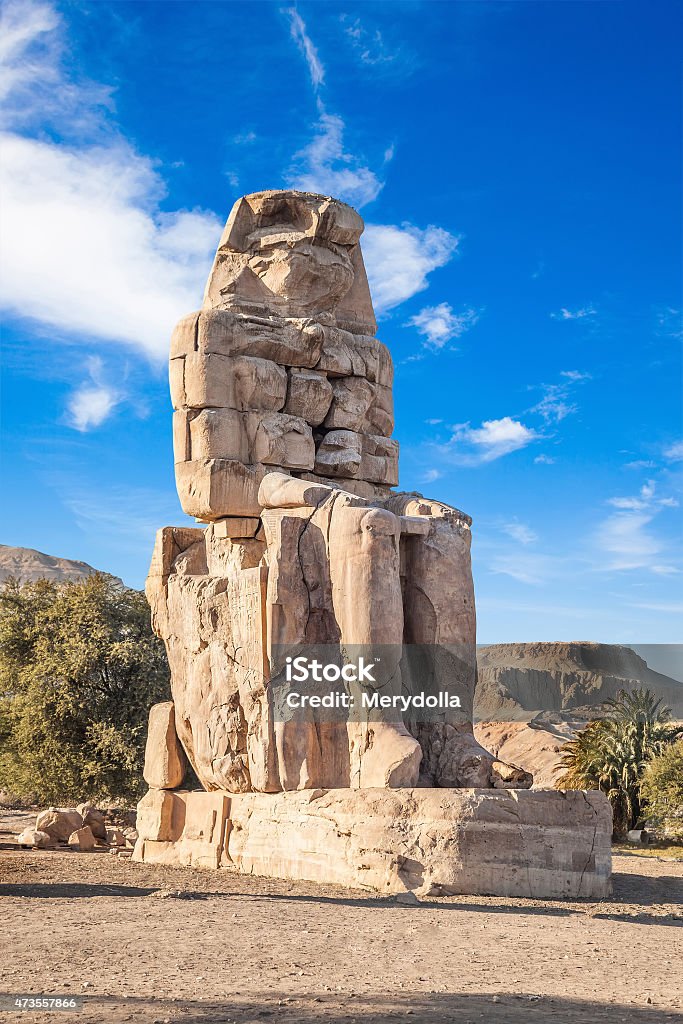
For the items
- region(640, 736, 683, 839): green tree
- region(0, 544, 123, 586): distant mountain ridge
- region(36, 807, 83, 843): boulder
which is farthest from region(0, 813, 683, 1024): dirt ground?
region(0, 544, 123, 586): distant mountain ridge

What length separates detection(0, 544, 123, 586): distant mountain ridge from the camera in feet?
175

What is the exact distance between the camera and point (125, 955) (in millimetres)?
4105

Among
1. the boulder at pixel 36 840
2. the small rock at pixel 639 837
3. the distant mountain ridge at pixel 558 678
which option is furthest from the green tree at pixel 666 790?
the distant mountain ridge at pixel 558 678

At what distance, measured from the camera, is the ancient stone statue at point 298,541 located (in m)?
7.06

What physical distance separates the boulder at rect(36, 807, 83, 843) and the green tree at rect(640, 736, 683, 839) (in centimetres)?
801

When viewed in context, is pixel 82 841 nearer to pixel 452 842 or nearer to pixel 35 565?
pixel 452 842

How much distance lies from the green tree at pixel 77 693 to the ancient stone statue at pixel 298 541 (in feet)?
14.4

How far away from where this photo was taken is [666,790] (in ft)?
47.1

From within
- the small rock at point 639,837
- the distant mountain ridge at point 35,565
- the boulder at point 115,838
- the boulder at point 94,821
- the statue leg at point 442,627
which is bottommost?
the small rock at point 639,837

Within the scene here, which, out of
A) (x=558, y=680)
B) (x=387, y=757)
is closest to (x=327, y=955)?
(x=387, y=757)

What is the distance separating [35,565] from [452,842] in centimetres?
5142

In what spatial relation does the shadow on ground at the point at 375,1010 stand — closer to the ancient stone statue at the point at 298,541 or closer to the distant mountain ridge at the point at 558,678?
the ancient stone statue at the point at 298,541

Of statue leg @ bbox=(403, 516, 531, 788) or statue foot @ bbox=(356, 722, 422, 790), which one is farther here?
statue leg @ bbox=(403, 516, 531, 788)

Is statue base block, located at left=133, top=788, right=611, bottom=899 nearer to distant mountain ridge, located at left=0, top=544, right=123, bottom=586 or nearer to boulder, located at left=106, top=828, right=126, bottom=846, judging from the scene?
boulder, located at left=106, top=828, right=126, bottom=846
